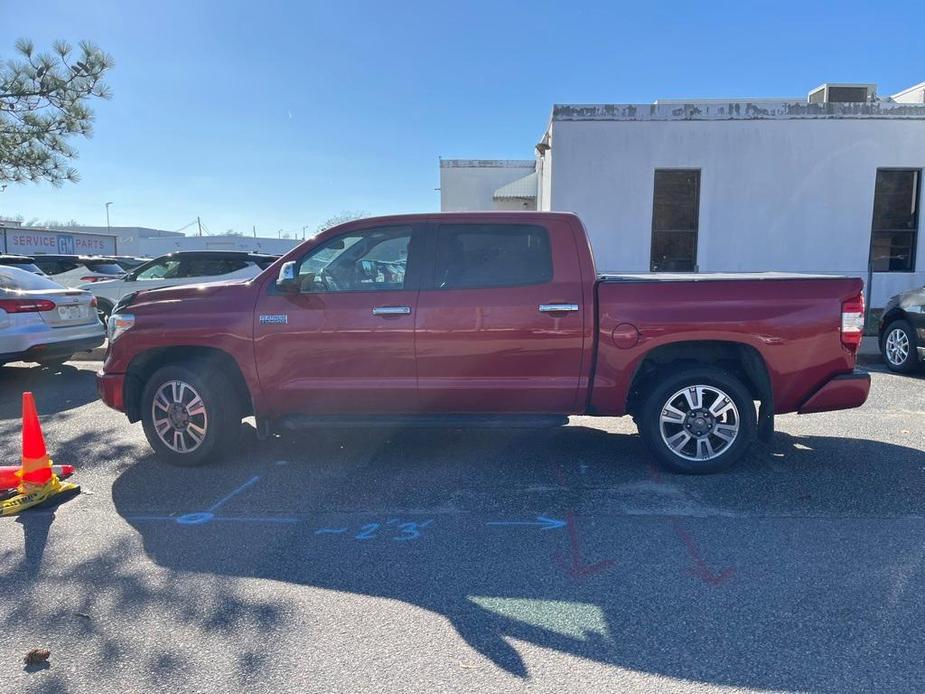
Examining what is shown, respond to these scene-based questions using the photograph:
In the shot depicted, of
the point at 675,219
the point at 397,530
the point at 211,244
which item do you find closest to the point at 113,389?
the point at 397,530

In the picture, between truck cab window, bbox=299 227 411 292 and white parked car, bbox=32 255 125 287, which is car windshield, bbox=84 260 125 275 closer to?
white parked car, bbox=32 255 125 287

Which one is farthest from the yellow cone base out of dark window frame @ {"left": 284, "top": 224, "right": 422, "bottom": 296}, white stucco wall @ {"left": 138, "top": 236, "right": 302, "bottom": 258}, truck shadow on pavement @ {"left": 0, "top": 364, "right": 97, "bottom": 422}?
white stucco wall @ {"left": 138, "top": 236, "right": 302, "bottom": 258}

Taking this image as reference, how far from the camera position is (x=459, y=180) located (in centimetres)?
2650

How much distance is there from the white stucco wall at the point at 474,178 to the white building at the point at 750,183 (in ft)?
44.0

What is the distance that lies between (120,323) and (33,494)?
1.40m

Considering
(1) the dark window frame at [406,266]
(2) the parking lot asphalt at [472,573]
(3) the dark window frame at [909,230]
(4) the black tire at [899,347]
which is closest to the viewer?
(2) the parking lot asphalt at [472,573]

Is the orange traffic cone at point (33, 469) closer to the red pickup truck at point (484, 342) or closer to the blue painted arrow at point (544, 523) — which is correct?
the red pickup truck at point (484, 342)

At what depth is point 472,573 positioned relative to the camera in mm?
3428

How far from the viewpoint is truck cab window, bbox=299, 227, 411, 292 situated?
496 centimetres

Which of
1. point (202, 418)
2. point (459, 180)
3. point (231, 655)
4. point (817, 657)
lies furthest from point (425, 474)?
point (459, 180)

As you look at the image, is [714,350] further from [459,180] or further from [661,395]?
[459,180]

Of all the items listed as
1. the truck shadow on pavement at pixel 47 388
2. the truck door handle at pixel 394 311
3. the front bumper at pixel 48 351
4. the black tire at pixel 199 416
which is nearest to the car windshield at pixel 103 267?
the truck shadow on pavement at pixel 47 388

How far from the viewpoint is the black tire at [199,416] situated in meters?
5.02

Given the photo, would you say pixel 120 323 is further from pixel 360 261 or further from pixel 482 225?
pixel 482 225
